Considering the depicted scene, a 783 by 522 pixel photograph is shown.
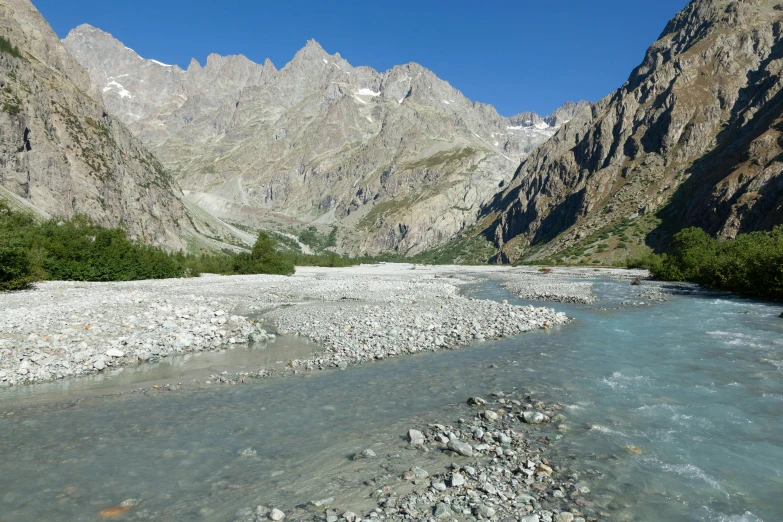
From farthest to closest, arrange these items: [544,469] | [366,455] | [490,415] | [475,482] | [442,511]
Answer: [490,415] → [366,455] → [544,469] → [475,482] → [442,511]

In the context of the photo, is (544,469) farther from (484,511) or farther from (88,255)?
(88,255)

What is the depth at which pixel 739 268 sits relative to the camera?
4922 centimetres

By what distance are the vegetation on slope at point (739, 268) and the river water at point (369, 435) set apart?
28709 mm

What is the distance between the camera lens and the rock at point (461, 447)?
10281 millimetres

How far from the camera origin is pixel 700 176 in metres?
168

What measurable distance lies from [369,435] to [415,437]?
4.51 feet

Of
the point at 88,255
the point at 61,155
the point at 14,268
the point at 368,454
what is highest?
the point at 61,155

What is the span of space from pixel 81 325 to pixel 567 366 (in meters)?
24.5

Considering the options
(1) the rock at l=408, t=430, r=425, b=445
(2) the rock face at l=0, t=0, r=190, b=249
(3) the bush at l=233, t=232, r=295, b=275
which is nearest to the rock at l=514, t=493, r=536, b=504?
(1) the rock at l=408, t=430, r=425, b=445

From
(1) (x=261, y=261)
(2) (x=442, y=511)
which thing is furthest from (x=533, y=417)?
(1) (x=261, y=261)

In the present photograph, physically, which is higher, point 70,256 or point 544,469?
point 70,256

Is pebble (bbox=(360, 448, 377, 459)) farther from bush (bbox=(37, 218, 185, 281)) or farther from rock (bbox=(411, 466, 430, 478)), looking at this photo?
bush (bbox=(37, 218, 185, 281))

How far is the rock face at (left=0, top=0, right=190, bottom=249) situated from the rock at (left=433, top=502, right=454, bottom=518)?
119 metres

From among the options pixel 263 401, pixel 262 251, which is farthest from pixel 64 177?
pixel 263 401
